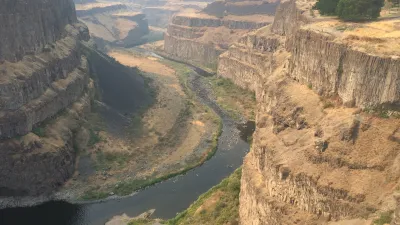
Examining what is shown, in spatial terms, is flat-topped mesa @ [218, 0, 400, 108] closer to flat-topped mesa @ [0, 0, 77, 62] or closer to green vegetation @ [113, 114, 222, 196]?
green vegetation @ [113, 114, 222, 196]

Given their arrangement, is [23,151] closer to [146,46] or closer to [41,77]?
[41,77]

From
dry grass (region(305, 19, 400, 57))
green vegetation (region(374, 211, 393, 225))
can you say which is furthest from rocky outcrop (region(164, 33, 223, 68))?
green vegetation (region(374, 211, 393, 225))

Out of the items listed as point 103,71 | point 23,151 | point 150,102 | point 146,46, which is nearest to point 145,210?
point 23,151

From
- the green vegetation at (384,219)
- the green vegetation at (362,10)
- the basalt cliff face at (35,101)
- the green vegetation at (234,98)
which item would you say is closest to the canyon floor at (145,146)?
the basalt cliff face at (35,101)

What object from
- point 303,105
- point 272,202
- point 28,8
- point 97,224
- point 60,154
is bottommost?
point 97,224

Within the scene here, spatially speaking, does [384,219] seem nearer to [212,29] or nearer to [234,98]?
[234,98]

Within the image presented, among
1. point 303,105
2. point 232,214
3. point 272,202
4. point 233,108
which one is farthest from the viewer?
point 233,108
